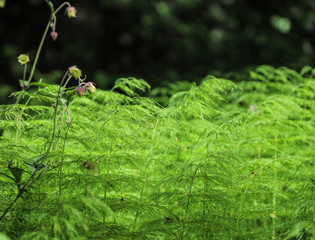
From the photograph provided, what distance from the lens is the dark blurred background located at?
6.35 m

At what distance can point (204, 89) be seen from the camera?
1648 mm

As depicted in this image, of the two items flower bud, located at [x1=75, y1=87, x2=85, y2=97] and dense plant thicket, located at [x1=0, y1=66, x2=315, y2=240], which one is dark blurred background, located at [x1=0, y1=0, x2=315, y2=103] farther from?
flower bud, located at [x1=75, y1=87, x2=85, y2=97]

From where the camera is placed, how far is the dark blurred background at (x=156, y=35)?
250 inches

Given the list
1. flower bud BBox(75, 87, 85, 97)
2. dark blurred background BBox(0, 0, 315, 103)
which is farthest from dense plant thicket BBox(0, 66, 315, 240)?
dark blurred background BBox(0, 0, 315, 103)

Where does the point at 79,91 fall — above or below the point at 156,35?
below

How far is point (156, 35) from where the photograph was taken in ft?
21.9

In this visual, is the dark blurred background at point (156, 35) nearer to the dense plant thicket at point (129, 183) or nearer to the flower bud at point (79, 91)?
the dense plant thicket at point (129, 183)

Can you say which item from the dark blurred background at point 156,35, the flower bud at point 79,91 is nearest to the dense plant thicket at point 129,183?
the flower bud at point 79,91

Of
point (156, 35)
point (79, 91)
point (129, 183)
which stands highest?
point (156, 35)

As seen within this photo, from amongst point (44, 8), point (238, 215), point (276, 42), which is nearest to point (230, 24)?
point (276, 42)

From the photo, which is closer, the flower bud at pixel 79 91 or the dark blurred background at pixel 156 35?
the flower bud at pixel 79 91

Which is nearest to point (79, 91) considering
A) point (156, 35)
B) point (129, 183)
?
point (129, 183)

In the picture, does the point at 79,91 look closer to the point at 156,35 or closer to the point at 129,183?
the point at 129,183

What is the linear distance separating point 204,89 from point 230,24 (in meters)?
5.60
